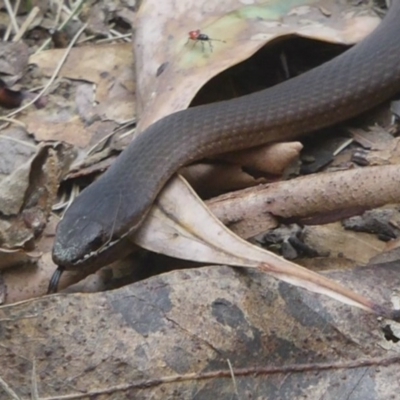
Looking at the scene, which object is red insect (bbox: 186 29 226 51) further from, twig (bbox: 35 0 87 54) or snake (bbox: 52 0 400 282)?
twig (bbox: 35 0 87 54)

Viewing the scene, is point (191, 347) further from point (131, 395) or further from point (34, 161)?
point (34, 161)

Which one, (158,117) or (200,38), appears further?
(200,38)

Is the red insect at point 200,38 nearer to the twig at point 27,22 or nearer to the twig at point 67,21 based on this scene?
the twig at point 67,21

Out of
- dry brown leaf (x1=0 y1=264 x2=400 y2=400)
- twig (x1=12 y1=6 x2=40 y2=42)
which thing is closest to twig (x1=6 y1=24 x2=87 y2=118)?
twig (x1=12 y1=6 x2=40 y2=42)

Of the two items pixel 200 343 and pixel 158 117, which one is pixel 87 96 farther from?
pixel 200 343

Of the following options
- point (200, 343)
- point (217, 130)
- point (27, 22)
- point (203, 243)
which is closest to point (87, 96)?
point (27, 22)
